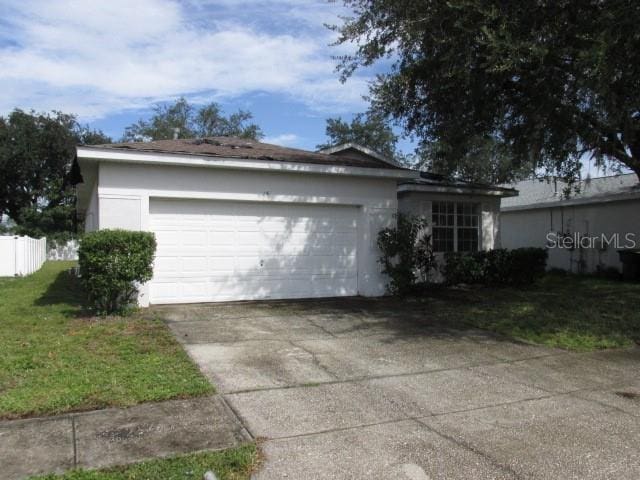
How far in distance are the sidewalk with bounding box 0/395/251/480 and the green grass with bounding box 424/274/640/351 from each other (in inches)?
214

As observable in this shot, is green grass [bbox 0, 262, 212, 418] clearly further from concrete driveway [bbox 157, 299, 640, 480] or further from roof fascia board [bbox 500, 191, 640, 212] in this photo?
roof fascia board [bbox 500, 191, 640, 212]

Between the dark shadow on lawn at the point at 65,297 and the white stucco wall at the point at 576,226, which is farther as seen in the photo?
the white stucco wall at the point at 576,226

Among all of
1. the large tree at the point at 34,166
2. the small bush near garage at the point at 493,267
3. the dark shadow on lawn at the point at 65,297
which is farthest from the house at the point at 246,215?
the large tree at the point at 34,166

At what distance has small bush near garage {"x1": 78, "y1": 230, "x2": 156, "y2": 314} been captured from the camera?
8.86 meters

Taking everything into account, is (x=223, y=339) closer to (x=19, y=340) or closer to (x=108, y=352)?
(x=108, y=352)

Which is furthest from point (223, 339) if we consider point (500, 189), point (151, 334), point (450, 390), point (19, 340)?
point (500, 189)

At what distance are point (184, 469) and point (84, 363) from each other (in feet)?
10.3

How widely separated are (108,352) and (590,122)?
901 cm

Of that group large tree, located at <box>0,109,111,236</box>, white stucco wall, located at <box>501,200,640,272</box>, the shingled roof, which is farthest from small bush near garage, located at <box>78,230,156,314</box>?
large tree, located at <box>0,109,111,236</box>

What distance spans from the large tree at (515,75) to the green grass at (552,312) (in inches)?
117

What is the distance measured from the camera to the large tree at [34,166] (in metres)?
44.5

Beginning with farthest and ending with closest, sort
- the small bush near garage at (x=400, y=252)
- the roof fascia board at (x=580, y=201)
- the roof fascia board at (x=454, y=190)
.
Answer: the roof fascia board at (x=580, y=201), the roof fascia board at (x=454, y=190), the small bush near garage at (x=400, y=252)

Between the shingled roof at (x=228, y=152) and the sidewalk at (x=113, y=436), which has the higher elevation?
the shingled roof at (x=228, y=152)

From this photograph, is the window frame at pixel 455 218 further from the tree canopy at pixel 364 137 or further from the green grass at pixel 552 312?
the tree canopy at pixel 364 137
